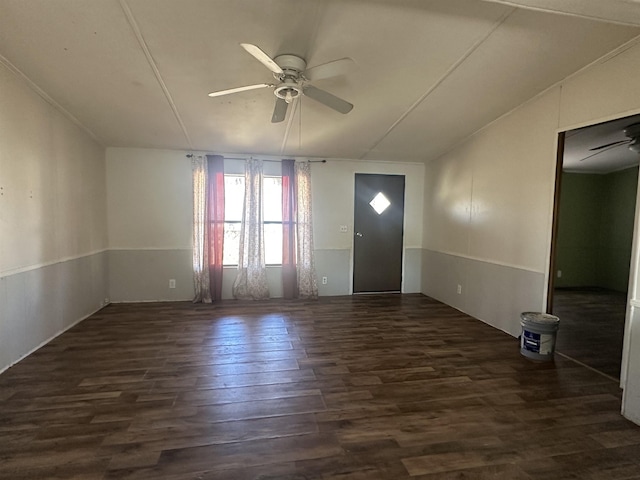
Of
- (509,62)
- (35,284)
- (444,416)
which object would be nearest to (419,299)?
(444,416)

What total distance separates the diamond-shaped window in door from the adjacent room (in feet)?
0.11

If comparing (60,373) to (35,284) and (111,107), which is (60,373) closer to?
(35,284)

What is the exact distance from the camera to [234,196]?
193 inches

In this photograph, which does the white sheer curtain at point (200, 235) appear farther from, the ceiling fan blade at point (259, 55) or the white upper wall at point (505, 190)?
the white upper wall at point (505, 190)

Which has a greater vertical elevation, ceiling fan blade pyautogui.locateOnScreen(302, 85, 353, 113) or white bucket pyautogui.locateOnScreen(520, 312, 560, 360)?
ceiling fan blade pyautogui.locateOnScreen(302, 85, 353, 113)

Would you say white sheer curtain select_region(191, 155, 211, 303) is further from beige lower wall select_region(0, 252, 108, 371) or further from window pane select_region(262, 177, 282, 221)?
beige lower wall select_region(0, 252, 108, 371)

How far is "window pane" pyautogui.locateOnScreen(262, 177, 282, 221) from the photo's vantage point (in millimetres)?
4977

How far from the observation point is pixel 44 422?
6.16ft

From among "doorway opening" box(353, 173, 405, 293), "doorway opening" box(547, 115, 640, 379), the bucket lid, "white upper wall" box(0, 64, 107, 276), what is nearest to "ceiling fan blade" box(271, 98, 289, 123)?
"white upper wall" box(0, 64, 107, 276)

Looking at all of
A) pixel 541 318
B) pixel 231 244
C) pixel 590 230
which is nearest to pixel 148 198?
pixel 231 244

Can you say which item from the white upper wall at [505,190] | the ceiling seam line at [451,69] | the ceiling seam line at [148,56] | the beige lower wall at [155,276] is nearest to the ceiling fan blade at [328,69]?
the ceiling seam line at [451,69]

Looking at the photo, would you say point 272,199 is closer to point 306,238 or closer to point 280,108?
point 306,238

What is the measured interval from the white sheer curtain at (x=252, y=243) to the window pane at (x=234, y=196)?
0.60 ft

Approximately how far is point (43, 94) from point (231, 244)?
8.96 feet
